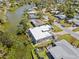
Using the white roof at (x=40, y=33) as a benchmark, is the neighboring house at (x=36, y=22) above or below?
below

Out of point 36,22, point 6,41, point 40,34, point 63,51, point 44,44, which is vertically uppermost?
point 6,41

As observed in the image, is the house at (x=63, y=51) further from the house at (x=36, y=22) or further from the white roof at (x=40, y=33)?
the house at (x=36, y=22)

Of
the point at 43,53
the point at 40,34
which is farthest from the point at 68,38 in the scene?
the point at 43,53

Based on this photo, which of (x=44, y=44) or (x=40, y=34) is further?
(x=40, y=34)

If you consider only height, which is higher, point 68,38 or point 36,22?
point 68,38

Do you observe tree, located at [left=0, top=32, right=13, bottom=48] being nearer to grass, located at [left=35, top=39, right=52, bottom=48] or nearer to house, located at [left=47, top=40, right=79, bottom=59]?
grass, located at [left=35, top=39, right=52, bottom=48]

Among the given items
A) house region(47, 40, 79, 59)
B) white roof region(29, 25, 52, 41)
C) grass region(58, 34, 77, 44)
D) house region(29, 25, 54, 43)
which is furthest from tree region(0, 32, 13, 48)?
grass region(58, 34, 77, 44)

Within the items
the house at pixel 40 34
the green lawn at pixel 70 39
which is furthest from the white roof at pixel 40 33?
the green lawn at pixel 70 39

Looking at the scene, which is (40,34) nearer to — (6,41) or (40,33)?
(40,33)

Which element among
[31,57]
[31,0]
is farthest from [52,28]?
[31,0]
